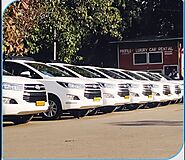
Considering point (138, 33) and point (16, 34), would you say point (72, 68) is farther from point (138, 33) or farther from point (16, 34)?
point (138, 33)

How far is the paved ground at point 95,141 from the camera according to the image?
540 centimetres

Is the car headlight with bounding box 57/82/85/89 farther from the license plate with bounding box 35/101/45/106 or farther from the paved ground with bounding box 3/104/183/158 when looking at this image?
the paved ground with bounding box 3/104/183/158

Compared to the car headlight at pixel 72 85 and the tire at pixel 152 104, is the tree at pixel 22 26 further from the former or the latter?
the tire at pixel 152 104

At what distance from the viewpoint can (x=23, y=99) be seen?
789 centimetres

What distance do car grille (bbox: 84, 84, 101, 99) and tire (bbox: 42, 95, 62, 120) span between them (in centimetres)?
63

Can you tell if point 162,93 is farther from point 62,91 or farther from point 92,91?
point 62,91

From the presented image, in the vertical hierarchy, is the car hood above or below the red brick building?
below

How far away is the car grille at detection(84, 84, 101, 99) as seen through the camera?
9.76 metres

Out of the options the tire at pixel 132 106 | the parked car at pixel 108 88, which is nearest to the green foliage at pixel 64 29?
the parked car at pixel 108 88

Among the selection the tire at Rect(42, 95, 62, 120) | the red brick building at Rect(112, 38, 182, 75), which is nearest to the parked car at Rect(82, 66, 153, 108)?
the red brick building at Rect(112, 38, 182, 75)

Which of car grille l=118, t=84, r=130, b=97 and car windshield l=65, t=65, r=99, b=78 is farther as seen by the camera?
car grille l=118, t=84, r=130, b=97

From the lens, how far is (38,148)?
18.7ft

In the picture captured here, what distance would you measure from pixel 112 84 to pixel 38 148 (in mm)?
5430

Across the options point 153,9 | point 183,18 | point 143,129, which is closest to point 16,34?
point 143,129
